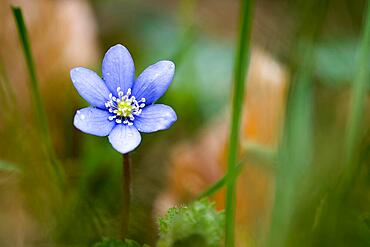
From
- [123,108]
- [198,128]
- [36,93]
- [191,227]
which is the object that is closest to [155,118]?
[123,108]

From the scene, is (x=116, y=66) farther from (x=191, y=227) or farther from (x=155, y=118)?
(x=191, y=227)

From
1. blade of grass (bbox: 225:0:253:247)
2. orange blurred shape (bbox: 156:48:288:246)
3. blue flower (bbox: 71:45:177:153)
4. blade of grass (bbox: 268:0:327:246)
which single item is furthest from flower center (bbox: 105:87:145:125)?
orange blurred shape (bbox: 156:48:288:246)

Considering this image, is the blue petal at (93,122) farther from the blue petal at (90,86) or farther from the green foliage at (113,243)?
the green foliage at (113,243)

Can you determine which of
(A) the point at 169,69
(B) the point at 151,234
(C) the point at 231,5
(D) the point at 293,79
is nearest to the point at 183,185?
(B) the point at 151,234

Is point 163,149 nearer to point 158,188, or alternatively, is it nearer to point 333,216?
point 158,188

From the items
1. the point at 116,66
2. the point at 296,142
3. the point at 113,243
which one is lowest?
the point at 113,243

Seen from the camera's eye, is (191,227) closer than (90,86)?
Yes

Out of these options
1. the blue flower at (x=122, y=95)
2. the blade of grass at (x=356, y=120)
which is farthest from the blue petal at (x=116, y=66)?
the blade of grass at (x=356, y=120)
